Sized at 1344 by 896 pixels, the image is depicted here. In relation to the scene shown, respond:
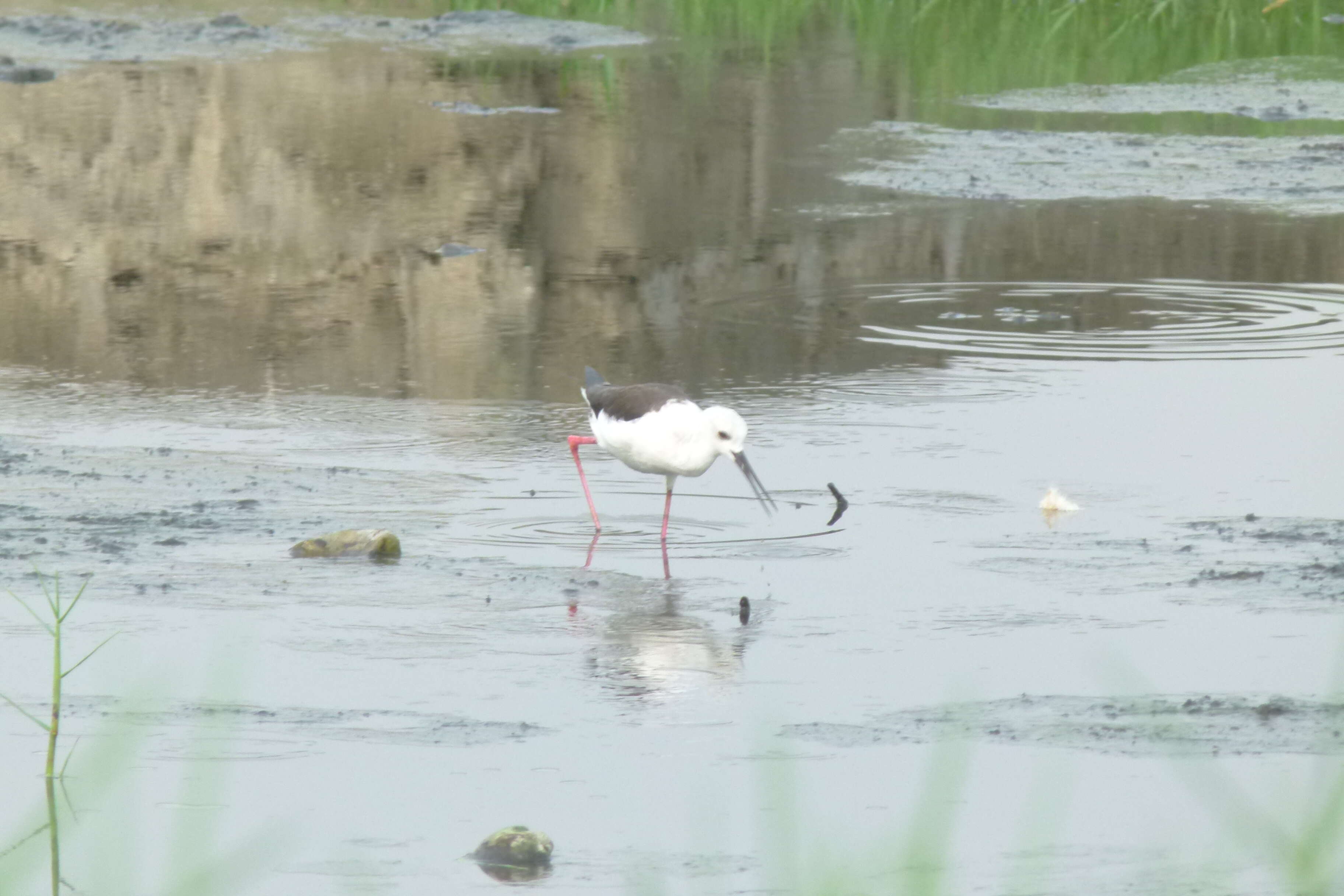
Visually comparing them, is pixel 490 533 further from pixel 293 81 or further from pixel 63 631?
pixel 293 81

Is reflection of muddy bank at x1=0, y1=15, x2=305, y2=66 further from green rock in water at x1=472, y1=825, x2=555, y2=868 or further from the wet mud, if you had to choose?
green rock in water at x1=472, y1=825, x2=555, y2=868

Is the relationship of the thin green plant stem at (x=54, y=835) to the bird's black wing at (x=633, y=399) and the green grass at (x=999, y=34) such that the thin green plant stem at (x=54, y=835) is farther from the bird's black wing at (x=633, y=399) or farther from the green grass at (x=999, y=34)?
the green grass at (x=999, y=34)

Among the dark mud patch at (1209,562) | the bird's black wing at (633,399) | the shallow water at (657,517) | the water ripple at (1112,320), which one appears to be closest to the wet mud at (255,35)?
the shallow water at (657,517)

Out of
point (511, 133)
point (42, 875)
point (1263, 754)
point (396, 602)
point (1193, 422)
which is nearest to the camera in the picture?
point (42, 875)

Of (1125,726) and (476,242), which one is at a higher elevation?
(476,242)

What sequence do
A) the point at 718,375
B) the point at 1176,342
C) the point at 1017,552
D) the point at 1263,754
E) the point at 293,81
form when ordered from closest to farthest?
the point at 1263,754 < the point at 1017,552 < the point at 718,375 < the point at 1176,342 < the point at 293,81

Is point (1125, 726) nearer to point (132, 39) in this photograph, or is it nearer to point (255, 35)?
point (132, 39)

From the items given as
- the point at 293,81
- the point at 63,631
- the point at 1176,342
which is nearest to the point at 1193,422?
the point at 1176,342

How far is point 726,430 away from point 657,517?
1.75ft

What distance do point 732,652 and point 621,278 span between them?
18.0ft

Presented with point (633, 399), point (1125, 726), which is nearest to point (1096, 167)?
point (633, 399)

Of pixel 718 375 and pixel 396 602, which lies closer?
pixel 396 602

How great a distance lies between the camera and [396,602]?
6.04m

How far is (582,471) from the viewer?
7.38 meters
